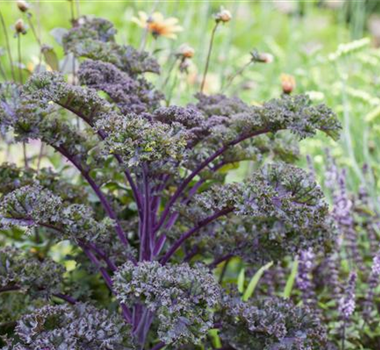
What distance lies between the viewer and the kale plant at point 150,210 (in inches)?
49.1

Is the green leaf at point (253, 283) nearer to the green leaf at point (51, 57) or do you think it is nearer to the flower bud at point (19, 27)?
the green leaf at point (51, 57)

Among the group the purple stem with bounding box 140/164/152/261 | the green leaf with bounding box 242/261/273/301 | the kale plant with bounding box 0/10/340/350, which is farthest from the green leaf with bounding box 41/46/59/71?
the green leaf with bounding box 242/261/273/301

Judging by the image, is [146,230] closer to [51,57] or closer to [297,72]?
[51,57]

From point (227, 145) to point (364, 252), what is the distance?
47.5 inches

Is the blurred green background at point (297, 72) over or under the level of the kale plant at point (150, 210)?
over

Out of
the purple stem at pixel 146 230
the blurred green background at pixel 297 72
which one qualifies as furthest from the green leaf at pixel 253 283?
the blurred green background at pixel 297 72

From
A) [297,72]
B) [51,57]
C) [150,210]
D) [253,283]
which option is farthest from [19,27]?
[297,72]

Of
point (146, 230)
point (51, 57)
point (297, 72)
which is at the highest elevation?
point (297, 72)

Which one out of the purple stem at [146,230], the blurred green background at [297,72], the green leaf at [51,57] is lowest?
the purple stem at [146,230]

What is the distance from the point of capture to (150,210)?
1533 mm

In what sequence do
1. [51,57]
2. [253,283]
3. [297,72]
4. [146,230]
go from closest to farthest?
1. [146,230]
2. [253,283]
3. [51,57]
4. [297,72]

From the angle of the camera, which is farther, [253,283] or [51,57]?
[51,57]

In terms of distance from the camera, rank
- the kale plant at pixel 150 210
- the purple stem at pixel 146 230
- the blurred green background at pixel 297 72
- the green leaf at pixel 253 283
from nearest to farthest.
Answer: the kale plant at pixel 150 210 < the purple stem at pixel 146 230 < the green leaf at pixel 253 283 < the blurred green background at pixel 297 72

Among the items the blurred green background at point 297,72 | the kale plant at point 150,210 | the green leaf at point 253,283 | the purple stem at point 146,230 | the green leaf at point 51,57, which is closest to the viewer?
the kale plant at point 150,210
